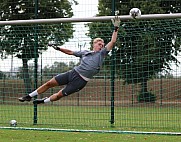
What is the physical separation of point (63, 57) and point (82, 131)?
2.57 metres

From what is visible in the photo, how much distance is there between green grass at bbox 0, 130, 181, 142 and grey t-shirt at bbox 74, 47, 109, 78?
2342 mm

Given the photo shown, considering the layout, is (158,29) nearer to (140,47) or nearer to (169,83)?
(140,47)

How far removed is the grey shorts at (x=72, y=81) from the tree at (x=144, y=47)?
4.67 metres

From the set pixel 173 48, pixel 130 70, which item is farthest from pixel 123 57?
pixel 173 48

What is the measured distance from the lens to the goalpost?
1498 cm

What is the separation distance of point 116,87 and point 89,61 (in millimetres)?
5068

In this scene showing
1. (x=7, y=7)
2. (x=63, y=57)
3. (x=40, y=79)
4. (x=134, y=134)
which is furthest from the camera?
(x=7, y=7)

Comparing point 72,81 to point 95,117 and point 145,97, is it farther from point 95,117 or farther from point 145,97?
point 95,117

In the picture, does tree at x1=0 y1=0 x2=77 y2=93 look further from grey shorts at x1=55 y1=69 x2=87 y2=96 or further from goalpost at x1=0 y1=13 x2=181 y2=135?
grey shorts at x1=55 y1=69 x2=87 y2=96

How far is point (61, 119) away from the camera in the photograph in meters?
16.7

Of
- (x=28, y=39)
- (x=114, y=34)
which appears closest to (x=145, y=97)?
(x=28, y=39)

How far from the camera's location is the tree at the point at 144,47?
48.5ft

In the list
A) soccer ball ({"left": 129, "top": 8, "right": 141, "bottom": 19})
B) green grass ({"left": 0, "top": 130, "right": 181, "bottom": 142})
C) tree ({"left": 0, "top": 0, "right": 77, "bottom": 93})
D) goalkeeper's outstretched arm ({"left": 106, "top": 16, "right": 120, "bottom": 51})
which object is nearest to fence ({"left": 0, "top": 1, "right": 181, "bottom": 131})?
tree ({"left": 0, "top": 0, "right": 77, "bottom": 93})

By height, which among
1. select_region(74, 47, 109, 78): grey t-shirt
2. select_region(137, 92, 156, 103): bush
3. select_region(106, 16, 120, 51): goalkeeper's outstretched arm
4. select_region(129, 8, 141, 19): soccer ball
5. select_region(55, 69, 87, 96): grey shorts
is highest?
select_region(129, 8, 141, 19): soccer ball
